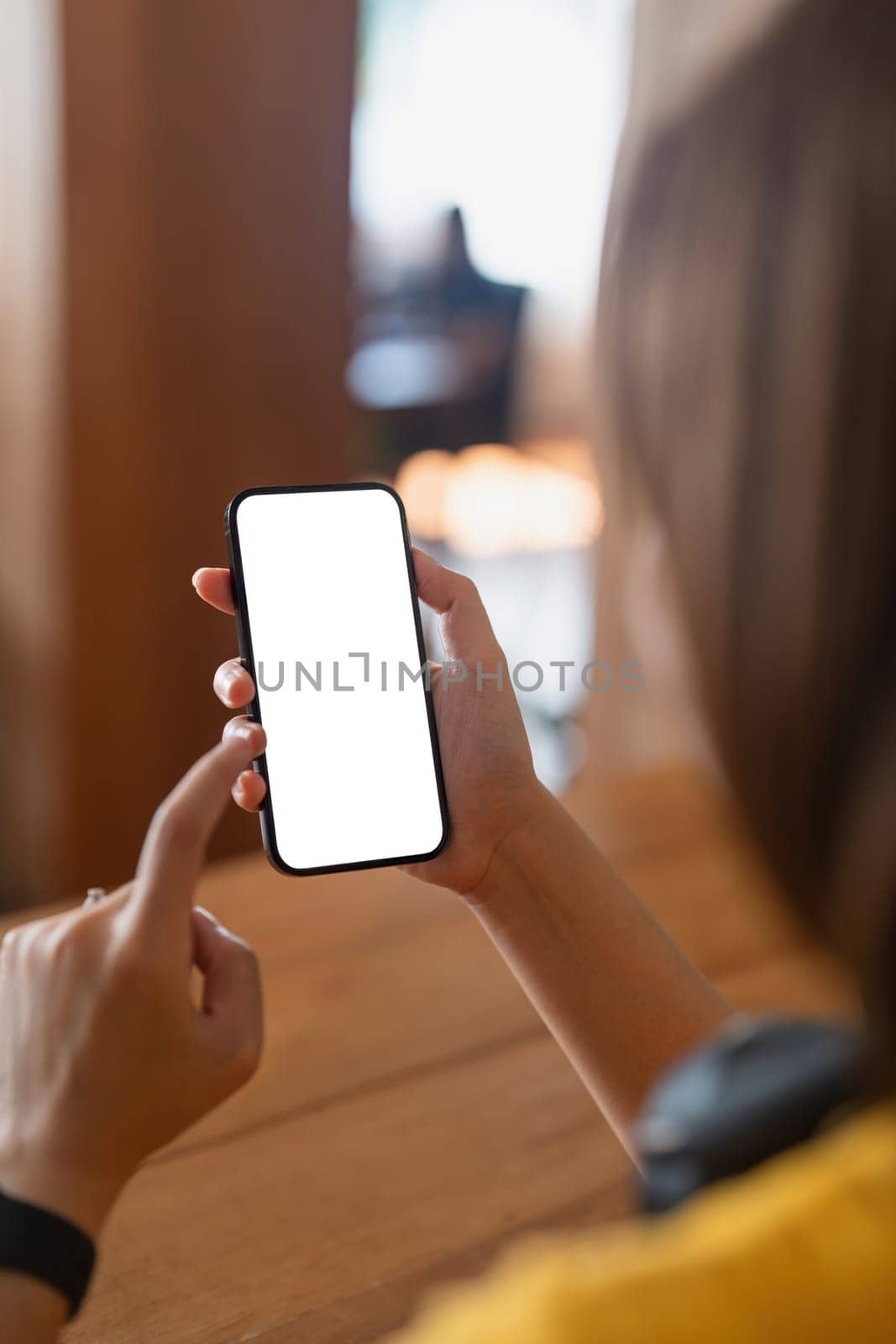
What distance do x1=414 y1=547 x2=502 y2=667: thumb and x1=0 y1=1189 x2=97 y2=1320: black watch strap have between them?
0.37 m

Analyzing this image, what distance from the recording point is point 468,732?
2.22 ft

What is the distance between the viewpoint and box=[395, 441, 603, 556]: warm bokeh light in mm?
2434

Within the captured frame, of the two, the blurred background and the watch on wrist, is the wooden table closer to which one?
the watch on wrist

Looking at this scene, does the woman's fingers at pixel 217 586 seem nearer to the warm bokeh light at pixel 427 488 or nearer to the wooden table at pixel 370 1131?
the wooden table at pixel 370 1131

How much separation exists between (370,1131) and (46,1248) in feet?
0.92

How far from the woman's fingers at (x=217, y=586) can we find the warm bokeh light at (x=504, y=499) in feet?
5.59

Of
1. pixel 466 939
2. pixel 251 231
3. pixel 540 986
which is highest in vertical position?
pixel 251 231

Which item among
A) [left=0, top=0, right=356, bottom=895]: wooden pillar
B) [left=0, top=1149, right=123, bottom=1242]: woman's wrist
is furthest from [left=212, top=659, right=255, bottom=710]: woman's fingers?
[left=0, top=0, right=356, bottom=895]: wooden pillar

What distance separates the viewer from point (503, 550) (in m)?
2.66

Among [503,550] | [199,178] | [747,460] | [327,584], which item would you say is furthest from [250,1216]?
[503,550]

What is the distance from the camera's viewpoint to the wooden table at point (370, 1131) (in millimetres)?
543

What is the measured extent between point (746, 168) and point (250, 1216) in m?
0.49

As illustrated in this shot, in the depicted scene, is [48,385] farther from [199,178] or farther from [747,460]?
[747,460]

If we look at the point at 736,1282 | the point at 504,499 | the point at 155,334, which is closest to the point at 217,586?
the point at 736,1282
